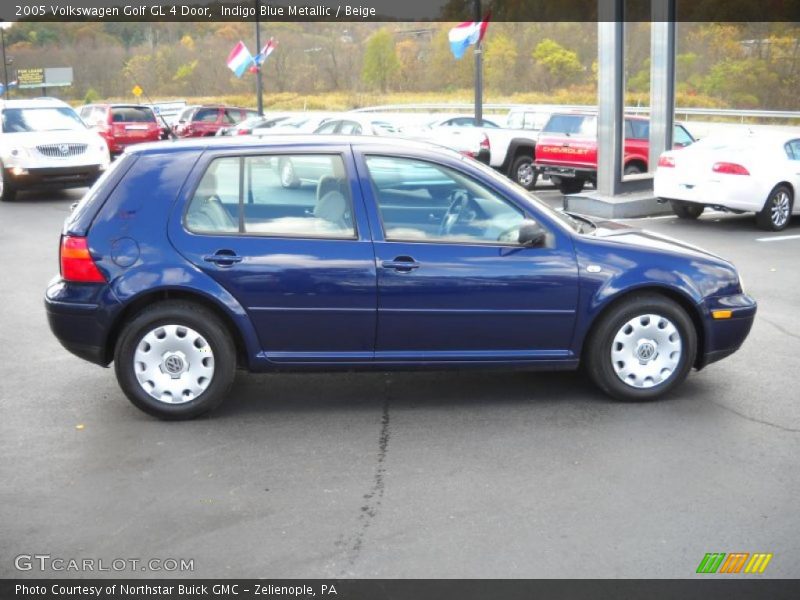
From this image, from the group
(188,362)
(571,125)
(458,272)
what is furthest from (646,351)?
(571,125)

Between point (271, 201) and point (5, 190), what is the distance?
14.5m

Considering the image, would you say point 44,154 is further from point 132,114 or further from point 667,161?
point 132,114

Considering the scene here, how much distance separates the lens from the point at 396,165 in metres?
6.02

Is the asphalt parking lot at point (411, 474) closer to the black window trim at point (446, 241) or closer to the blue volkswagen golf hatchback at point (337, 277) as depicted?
the blue volkswagen golf hatchback at point (337, 277)

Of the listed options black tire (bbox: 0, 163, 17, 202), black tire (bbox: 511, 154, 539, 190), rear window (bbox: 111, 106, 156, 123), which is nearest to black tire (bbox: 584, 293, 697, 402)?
black tire (bbox: 511, 154, 539, 190)

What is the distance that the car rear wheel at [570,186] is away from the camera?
19359 millimetres

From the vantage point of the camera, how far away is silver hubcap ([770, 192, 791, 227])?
547 inches

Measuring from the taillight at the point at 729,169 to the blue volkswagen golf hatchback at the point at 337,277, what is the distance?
27.1 ft

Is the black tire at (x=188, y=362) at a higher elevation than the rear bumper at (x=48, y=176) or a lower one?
lower

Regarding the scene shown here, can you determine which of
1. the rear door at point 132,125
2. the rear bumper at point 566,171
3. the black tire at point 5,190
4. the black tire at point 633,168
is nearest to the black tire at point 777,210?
the rear bumper at point 566,171

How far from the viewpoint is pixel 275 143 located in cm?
611

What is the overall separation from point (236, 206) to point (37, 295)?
4.69 m
